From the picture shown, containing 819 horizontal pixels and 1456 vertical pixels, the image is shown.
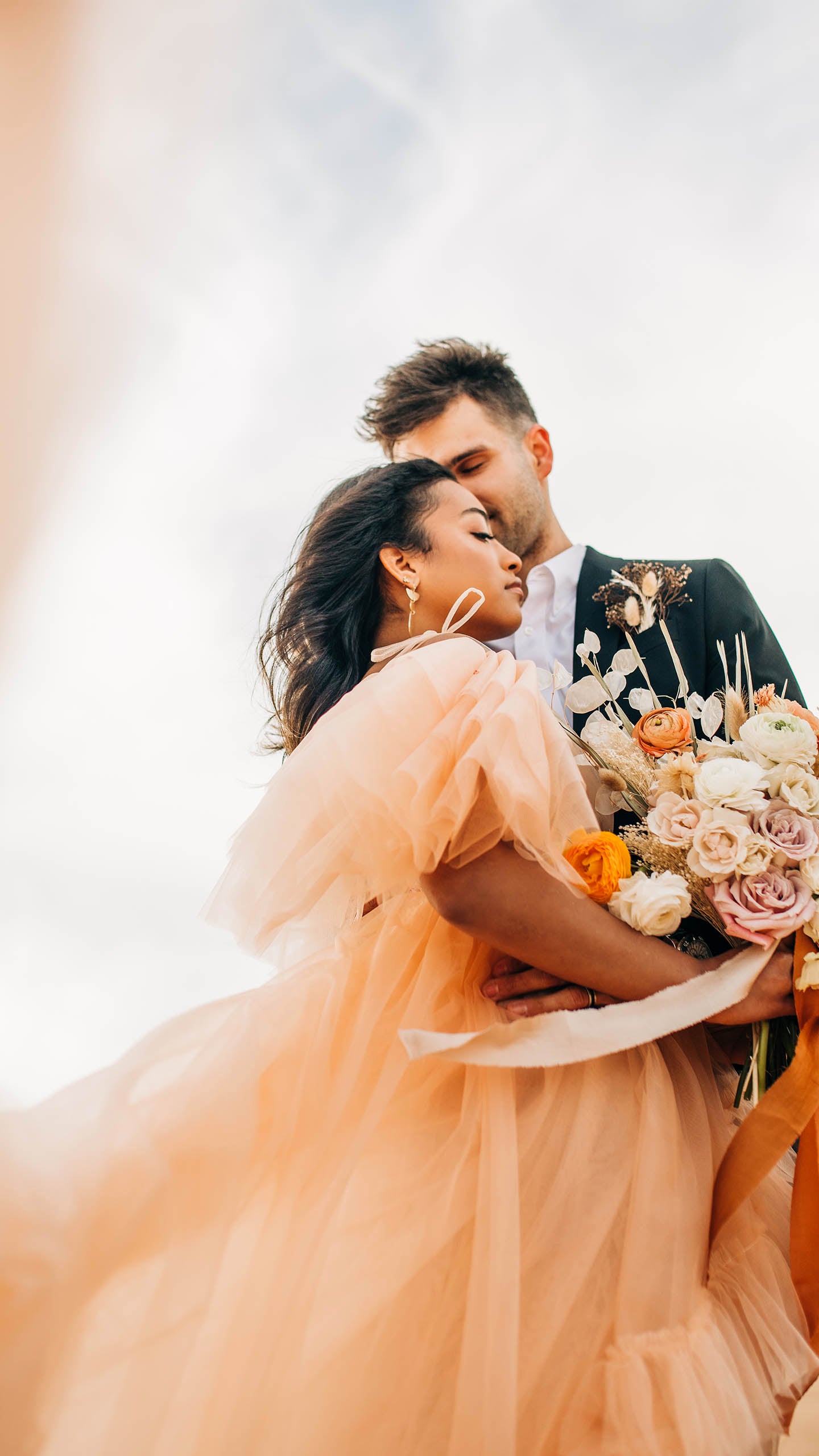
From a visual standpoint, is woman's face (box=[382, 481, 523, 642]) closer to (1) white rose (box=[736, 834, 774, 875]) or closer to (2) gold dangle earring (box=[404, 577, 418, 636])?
(2) gold dangle earring (box=[404, 577, 418, 636])

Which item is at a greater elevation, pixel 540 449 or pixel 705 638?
pixel 540 449

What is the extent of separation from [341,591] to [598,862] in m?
0.96

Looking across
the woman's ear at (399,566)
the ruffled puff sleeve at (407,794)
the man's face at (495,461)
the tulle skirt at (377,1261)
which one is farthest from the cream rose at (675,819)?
the man's face at (495,461)

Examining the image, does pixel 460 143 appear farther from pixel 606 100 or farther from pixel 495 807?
pixel 495 807

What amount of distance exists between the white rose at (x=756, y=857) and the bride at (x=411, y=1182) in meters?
0.15

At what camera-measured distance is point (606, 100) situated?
307 cm

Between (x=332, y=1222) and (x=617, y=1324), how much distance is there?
0.39 m

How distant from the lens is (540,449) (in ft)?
10.1

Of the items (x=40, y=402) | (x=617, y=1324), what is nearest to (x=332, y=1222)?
(x=617, y=1324)

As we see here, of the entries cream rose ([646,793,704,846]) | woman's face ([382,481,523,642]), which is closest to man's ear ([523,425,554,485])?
woman's face ([382,481,523,642])

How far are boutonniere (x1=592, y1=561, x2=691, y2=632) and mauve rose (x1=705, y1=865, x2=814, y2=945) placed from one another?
102 centimetres

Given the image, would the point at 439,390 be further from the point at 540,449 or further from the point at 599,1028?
the point at 599,1028

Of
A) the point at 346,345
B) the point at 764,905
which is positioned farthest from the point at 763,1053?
the point at 346,345

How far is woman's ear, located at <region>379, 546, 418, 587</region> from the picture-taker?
1952 mm
